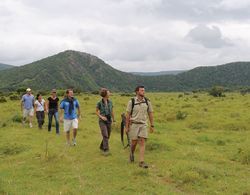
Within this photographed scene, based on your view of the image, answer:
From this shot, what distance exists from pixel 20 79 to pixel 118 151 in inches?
5446

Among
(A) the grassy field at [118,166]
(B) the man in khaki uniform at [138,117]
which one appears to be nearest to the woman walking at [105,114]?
(A) the grassy field at [118,166]

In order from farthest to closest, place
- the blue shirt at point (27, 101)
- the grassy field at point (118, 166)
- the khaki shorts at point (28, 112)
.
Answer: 1. the khaki shorts at point (28, 112)
2. the blue shirt at point (27, 101)
3. the grassy field at point (118, 166)

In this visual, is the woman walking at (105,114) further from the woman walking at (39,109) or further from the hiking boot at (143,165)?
the woman walking at (39,109)

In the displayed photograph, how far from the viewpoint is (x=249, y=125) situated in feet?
72.0

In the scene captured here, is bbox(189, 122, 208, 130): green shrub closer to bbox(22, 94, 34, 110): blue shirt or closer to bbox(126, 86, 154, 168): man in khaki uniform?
bbox(22, 94, 34, 110): blue shirt

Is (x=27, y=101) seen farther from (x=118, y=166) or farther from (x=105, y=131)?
(x=118, y=166)

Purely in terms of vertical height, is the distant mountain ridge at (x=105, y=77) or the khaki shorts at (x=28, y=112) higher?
the distant mountain ridge at (x=105, y=77)

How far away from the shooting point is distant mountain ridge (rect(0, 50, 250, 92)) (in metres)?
154

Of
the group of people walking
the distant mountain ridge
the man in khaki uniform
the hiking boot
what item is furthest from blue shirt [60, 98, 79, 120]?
the distant mountain ridge

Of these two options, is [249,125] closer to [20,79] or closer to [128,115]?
[128,115]

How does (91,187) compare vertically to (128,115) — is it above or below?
below

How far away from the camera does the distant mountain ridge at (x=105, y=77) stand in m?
154

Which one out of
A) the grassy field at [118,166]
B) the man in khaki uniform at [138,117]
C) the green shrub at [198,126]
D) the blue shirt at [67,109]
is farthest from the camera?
the green shrub at [198,126]

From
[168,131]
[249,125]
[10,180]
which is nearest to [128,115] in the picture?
[10,180]
